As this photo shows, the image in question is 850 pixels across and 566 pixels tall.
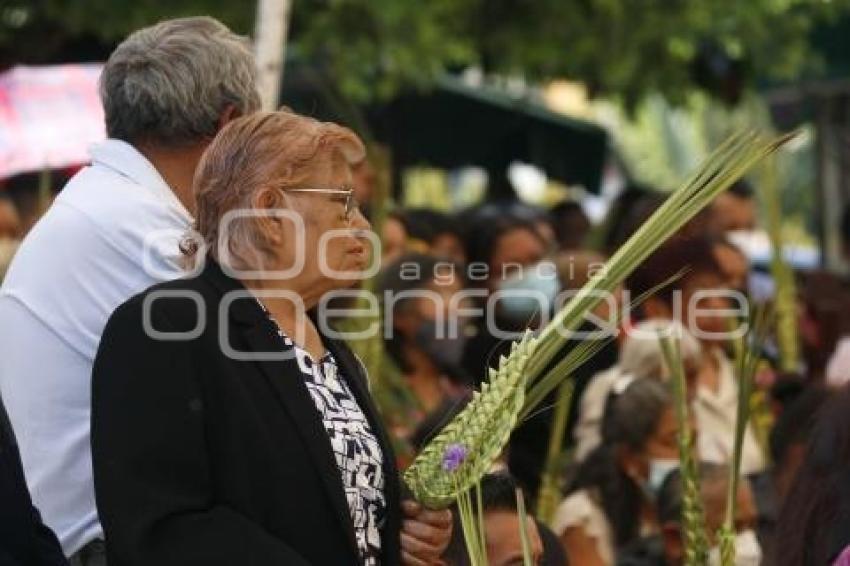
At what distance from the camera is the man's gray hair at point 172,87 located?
15.2ft

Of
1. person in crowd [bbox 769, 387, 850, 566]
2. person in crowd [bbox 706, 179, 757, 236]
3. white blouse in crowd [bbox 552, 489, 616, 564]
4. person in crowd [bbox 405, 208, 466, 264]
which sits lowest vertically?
person in crowd [bbox 405, 208, 466, 264]

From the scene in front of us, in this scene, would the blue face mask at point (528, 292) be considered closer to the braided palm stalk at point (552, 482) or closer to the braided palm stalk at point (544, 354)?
the braided palm stalk at point (552, 482)

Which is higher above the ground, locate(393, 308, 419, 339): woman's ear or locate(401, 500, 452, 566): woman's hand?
locate(401, 500, 452, 566): woman's hand

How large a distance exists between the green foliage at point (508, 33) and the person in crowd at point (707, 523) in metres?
5.01

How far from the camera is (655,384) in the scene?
6996mm

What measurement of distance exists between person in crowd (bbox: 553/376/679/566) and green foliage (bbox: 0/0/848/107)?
447 cm

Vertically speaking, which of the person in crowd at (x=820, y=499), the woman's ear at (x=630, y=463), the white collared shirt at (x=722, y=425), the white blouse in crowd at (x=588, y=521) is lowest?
the white collared shirt at (x=722, y=425)

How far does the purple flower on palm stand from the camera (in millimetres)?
3975

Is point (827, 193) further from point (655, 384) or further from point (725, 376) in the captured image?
point (655, 384)

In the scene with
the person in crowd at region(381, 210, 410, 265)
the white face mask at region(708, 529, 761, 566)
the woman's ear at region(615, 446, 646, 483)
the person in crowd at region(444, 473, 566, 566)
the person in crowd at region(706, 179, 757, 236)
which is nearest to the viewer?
the person in crowd at region(444, 473, 566, 566)

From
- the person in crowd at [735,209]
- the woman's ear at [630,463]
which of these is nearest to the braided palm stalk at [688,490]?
the woman's ear at [630,463]

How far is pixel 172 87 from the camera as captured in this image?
4.63 meters

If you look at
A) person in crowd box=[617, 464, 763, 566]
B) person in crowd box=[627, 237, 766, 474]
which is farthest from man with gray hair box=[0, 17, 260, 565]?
person in crowd box=[627, 237, 766, 474]

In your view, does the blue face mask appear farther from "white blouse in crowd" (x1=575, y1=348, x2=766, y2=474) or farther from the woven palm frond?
the woven palm frond
